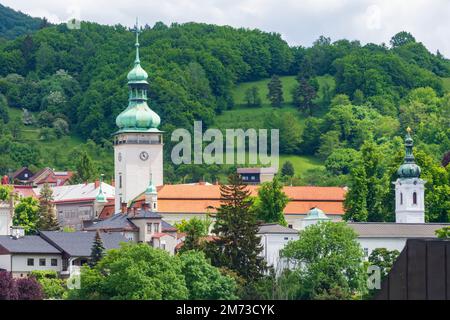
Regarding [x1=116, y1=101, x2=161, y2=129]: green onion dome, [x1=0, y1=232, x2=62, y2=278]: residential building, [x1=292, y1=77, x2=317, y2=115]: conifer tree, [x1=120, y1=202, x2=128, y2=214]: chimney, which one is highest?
[x1=292, y1=77, x2=317, y2=115]: conifer tree

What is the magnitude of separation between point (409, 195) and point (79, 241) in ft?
69.6

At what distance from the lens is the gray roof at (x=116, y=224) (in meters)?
104

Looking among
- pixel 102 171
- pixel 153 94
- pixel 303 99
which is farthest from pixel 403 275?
pixel 303 99

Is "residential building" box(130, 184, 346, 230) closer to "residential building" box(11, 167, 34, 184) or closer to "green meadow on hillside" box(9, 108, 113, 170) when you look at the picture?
"residential building" box(11, 167, 34, 184)

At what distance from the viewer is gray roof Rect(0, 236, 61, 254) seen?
9219 centimetres

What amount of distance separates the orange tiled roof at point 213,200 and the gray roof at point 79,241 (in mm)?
19996

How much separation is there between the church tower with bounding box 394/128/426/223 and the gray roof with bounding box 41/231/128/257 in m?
17.2

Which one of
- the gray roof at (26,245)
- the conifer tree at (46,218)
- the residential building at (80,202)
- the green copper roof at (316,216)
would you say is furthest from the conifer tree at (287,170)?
the gray roof at (26,245)

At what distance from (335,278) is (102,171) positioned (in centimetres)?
8652

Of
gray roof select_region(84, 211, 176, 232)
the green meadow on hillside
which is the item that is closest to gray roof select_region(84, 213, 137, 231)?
gray roof select_region(84, 211, 176, 232)

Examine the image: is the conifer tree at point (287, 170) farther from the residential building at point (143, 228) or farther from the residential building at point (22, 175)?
the residential building at point (143, 228)
